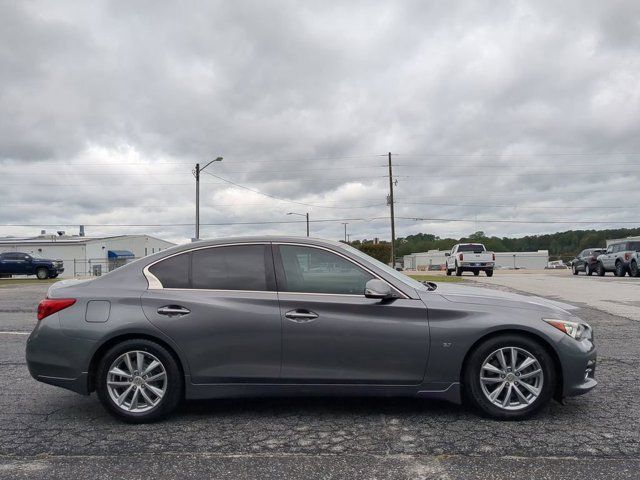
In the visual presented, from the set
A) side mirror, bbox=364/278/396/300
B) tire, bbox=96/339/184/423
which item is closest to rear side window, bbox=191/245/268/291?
tire, bbox=96/339/184/423

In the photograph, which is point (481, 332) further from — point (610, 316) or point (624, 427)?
point (610, 316)

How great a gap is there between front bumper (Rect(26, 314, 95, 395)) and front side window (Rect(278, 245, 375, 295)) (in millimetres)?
1628

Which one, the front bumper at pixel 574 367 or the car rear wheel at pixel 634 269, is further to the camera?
the car rear wheel at pixel 634 269

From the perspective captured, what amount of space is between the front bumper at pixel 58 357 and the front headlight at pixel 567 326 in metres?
3.57

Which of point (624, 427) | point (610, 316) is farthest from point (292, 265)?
point (610, 316)

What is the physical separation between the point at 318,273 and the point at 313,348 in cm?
62

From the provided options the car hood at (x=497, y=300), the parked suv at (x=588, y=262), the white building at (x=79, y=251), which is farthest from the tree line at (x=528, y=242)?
the car hood at (x=497, y=300)

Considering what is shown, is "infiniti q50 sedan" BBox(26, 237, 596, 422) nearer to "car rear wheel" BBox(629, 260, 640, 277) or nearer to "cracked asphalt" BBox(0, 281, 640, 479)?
"cracked asphalt" BBox(0, 281, 640, 479)

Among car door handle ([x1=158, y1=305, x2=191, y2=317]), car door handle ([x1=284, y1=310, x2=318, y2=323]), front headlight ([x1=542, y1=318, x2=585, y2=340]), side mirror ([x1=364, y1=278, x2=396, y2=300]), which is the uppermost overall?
side mirror ([x1=364, y1=278, x2=396, y2=300])

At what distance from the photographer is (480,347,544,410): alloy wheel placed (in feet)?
13.8

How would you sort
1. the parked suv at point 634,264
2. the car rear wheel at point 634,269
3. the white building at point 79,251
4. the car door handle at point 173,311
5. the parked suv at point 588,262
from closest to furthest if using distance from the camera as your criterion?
the car door handle at point 173,311 → the parked suv at point 634,264 → the car rear wheel at point 634,269 → the parked suv at point 588,262 → the white building at point 79,251

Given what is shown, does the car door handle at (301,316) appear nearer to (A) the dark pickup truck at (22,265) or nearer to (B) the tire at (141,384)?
(B) the tire at (141,384)

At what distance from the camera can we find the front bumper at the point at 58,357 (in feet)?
14.1

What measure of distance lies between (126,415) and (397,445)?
2.08 meters
